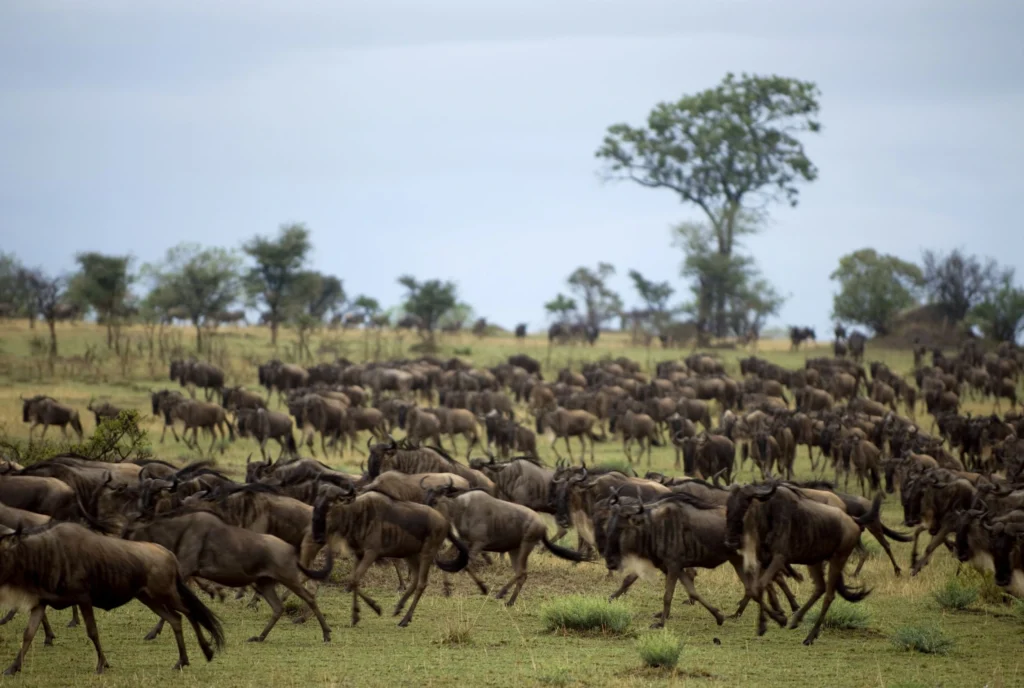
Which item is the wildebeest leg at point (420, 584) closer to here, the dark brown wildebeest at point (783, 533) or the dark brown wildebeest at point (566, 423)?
the dark brown wildebeest at point (783, 533)

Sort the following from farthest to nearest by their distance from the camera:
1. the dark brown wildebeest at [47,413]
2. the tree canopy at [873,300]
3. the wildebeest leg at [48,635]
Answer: the tree canopy at [873,300], the dark brown wildebeest at [47,413], the wildebeest leg at [48,635]

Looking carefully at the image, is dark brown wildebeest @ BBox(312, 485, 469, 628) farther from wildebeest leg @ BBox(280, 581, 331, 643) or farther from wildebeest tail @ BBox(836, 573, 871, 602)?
wildebeest tail @ BBox(836, 573, 871, 602)

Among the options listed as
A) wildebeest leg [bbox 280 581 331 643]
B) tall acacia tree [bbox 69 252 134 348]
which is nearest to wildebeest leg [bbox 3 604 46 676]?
wildebeest leg [bbox 280 581 331 643]

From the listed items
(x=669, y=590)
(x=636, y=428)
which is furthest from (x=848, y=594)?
(x=636, y=428)

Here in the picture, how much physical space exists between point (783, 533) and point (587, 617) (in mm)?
1786

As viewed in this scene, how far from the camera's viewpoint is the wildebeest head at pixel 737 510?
33.5 feet

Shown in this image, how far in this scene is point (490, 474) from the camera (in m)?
14.5

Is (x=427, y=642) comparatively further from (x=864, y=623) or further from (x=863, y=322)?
(x=863, y=322)

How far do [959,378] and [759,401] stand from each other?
30.1 feet

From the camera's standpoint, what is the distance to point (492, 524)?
37.7ft

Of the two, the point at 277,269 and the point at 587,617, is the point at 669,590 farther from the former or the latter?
the point at 277,269

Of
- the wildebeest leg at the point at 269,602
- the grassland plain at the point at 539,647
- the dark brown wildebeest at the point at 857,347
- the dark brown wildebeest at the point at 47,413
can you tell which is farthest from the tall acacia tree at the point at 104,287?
the wildebeest leg at the point at 269,602

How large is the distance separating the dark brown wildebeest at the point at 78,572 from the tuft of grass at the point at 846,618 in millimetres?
5582

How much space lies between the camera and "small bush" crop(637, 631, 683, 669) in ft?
29.0
